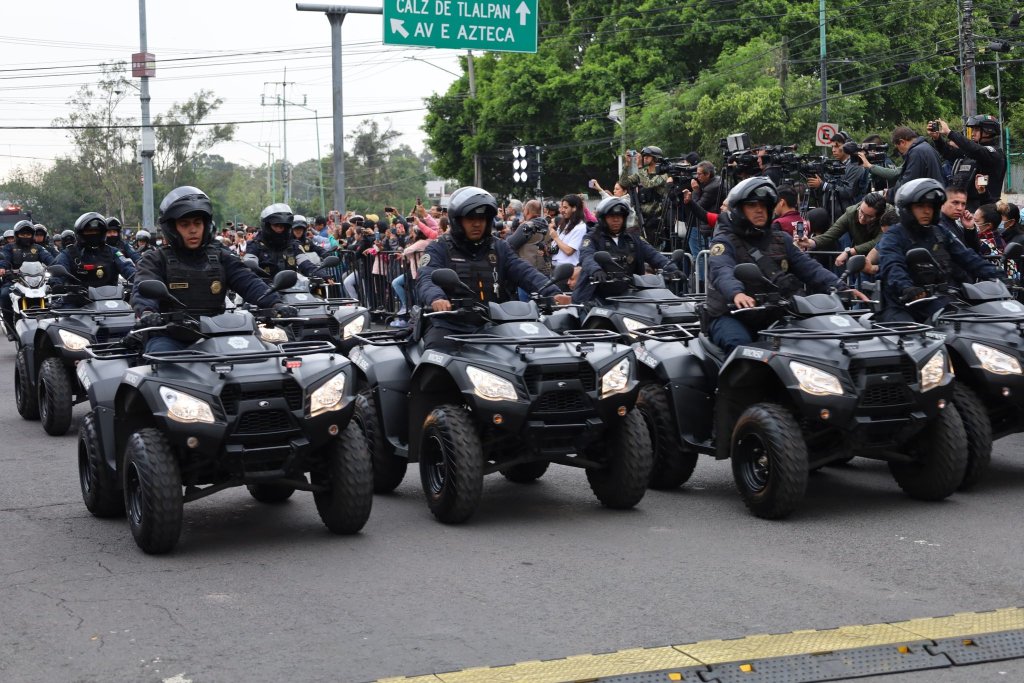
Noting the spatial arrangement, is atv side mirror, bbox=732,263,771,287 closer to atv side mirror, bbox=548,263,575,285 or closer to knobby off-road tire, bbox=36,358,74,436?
atv side mirror, bbox=548,263,575,285

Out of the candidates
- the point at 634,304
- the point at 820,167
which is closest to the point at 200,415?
the point at 634,304

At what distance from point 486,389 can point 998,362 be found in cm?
345

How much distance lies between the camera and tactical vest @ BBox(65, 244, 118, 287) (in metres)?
14.2

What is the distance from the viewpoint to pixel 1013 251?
1102cm

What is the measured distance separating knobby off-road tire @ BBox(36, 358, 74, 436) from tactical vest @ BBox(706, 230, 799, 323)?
622cm

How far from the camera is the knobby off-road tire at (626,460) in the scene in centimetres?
849

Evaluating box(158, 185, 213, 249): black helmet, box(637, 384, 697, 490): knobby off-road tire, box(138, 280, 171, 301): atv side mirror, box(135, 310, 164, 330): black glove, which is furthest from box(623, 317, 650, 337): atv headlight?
box(138, 280, 171, 301): atv side mirror

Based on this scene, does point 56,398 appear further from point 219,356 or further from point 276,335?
point 219,356

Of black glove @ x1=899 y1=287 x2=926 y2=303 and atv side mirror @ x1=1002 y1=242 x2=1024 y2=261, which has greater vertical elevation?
atv side mirror @ x1=1002 y1=242 x2=1024 y2=261

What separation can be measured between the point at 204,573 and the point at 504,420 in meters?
1.95

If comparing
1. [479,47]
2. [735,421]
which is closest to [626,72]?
[479,47]

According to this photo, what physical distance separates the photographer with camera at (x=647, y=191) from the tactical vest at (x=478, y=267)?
8.19 metres

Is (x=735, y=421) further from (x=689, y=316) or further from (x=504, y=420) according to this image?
(x=689, y=316)

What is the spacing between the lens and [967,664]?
18.3 feet
